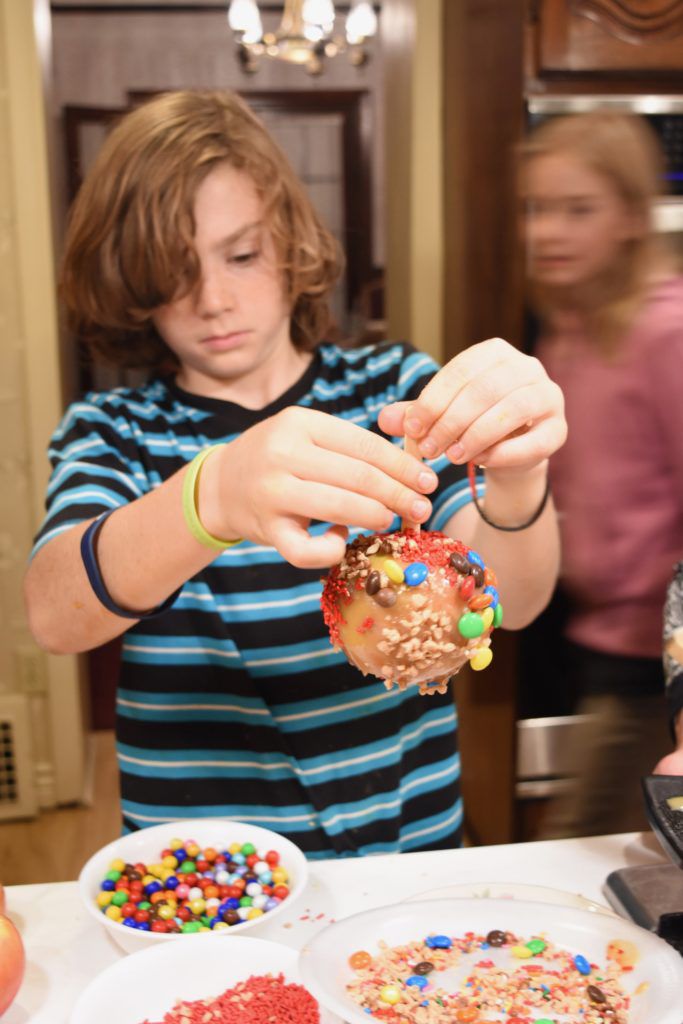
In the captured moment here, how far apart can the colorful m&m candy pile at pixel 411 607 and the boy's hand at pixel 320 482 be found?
0.05m

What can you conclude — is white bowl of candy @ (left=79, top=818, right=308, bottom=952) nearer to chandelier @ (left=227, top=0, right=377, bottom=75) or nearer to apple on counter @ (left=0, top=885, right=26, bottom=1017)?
apple on counter @ (left=0, top=885, right=26, bottom=1017)

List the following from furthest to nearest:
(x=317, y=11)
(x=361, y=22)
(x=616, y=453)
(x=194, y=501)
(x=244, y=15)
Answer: (x=361, y=22), (x=244, y=15), (x=317, y=11), (x=616, y=453), (x=194, y=501)

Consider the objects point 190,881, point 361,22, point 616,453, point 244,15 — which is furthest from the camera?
point 361,22

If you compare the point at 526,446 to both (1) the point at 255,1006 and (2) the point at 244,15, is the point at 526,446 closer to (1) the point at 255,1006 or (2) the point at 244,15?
(1) the point at 255,1006

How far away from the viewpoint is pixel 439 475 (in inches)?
47.3

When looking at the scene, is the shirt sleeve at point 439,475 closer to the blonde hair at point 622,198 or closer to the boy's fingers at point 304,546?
the boy's fingers at point 304,546

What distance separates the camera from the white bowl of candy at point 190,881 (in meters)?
0.91

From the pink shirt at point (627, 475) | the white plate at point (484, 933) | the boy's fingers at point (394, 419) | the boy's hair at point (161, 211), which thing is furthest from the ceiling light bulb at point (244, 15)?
the white plate at point (484, 933)

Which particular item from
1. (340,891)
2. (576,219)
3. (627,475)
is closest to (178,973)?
(340,891)

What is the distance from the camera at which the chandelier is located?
3215 millimetres

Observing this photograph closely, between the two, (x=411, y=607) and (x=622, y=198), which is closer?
(x=411, y=607)

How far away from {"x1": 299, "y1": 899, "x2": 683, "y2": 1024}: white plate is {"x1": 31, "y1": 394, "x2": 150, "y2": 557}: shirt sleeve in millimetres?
497

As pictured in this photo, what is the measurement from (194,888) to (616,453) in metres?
1.10

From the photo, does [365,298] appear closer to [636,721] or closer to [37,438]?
[37,438]
